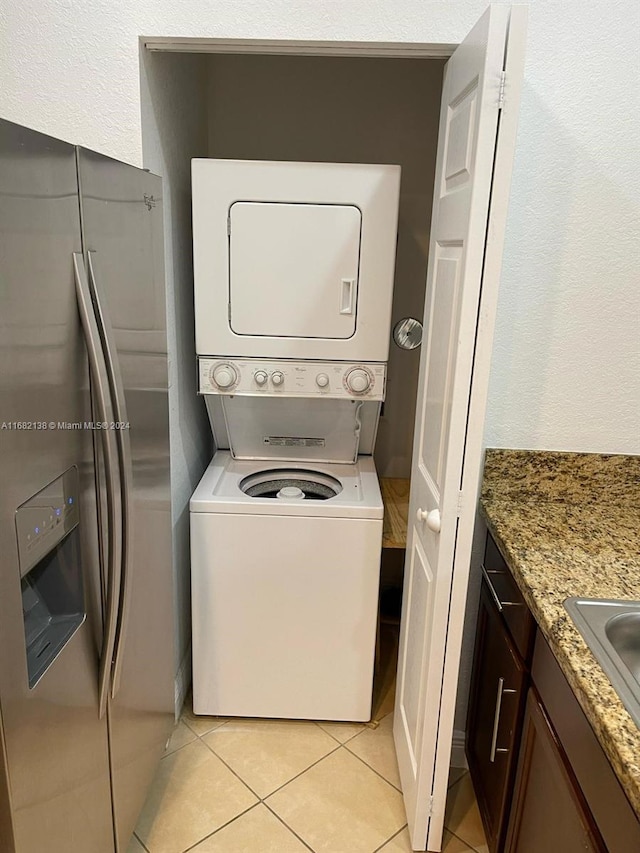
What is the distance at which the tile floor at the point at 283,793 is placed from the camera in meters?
1.83

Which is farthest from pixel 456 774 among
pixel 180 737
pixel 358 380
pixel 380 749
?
pixel 358 380

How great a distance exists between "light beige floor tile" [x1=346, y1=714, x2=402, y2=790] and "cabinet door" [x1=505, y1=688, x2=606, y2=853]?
24.0 inches

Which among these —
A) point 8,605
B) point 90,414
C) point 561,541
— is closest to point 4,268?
point 90,414

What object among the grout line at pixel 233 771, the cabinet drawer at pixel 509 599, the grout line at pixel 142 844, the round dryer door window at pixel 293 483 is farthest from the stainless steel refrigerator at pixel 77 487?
the cabinet drawer at pixel 509 599

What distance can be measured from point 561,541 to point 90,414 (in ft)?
3.57

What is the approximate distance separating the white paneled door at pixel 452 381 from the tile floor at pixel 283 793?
0.50 feet

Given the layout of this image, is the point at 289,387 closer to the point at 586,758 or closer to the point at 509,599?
the point at 509,599

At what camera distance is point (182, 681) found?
232 cm

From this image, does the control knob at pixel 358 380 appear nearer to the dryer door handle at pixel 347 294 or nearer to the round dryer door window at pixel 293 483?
the dryer door handle at pixel 347 294

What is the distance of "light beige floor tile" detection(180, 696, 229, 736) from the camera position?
2234 millimetres

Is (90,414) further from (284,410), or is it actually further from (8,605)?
(284,410)

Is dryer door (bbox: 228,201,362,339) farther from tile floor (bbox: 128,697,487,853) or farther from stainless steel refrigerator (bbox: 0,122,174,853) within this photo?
tile floor (bbox: 128,697,487,853)

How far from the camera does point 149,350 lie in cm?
163

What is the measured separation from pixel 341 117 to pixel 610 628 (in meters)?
2.07
